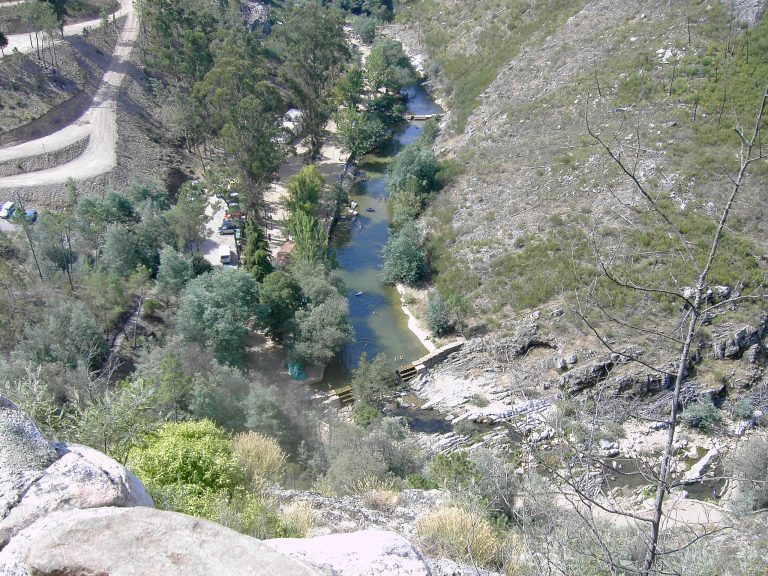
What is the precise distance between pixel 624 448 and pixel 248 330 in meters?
14.7

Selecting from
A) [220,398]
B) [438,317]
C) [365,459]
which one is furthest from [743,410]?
[220,398]

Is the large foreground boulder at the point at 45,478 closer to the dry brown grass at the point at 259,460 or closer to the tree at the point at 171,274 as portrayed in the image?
the dry brown grass at the point at 259,460

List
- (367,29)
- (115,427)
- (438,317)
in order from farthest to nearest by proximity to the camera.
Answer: (367,29), (438,317), (115,427)

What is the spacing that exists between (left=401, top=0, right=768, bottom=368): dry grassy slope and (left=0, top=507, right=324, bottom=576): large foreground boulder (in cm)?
1925

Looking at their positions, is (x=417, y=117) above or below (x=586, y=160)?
above

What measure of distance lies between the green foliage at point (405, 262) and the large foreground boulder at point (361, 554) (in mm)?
23856

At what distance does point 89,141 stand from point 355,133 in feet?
55.9

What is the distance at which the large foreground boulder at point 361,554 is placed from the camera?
639cm

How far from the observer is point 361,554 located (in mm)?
6582

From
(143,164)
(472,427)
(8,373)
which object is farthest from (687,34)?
(8,373)

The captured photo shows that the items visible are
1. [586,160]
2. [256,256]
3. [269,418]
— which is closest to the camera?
[269,418]

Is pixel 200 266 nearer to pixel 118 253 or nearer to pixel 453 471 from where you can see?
pixel 118 253

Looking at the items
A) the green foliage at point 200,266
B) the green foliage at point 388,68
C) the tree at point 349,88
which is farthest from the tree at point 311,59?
the green foliage at point 200,266

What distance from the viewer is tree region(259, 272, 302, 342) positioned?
83.1 ft
